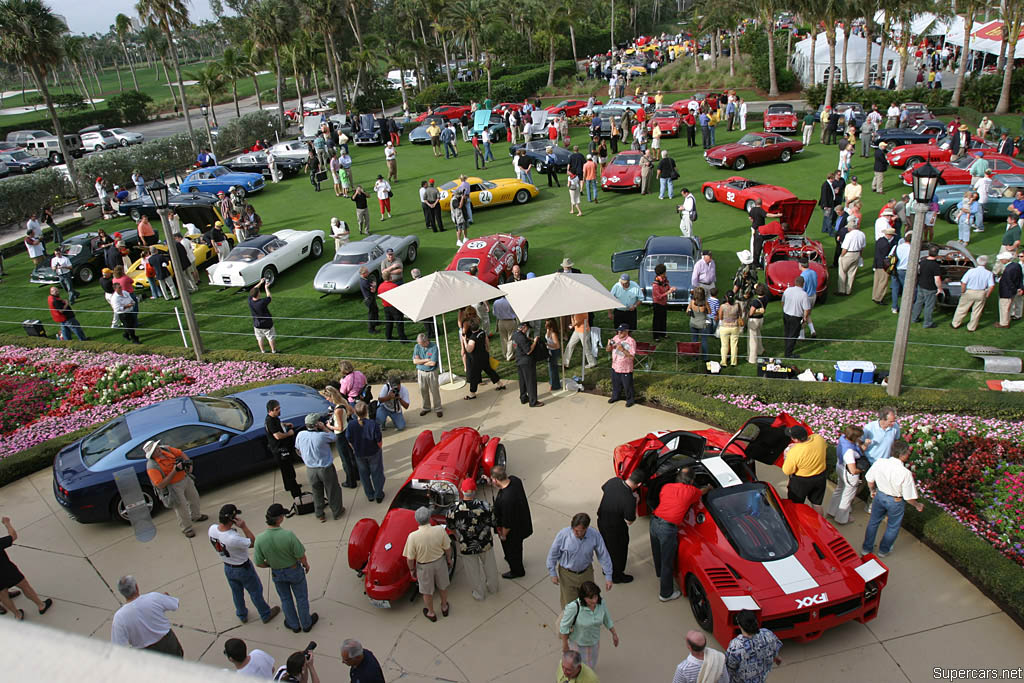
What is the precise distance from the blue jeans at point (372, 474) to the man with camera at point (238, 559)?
218 centimetres

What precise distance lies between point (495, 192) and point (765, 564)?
18.4 meters

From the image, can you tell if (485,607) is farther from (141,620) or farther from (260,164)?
(260,164)

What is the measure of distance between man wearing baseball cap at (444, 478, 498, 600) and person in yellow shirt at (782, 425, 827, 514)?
3740 millimetres

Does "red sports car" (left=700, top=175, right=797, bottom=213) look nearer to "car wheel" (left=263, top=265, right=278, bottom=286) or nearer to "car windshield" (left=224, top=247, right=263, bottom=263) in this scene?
"car wheel" (left=263, top=265, right=278, bottom=286)

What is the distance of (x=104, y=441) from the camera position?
10086 mm

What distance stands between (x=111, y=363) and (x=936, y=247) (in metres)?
18.1

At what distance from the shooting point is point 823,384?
39.2ft

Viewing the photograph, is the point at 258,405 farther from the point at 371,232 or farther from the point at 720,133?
the point at 720,133

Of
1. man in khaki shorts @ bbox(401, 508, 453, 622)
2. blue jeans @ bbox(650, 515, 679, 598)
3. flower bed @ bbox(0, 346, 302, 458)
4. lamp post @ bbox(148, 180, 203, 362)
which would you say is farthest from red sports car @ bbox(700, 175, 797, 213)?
man in khaki shorts @ bbox(401, 508, 453, 622)

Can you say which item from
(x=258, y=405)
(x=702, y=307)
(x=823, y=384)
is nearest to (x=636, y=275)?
(x=702, y=307)

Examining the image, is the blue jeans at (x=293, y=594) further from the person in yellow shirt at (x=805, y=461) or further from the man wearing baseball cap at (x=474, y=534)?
the person in yellow shirt at (x=805, y=461)

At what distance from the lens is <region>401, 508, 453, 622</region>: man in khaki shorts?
7270mm

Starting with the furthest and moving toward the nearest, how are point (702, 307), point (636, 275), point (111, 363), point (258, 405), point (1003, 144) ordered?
point (1003, 144), point (636, 275), point (111, 363), point (702, 307), point (258, 405)

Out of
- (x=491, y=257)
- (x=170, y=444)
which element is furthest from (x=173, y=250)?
(x=491, y=257)
